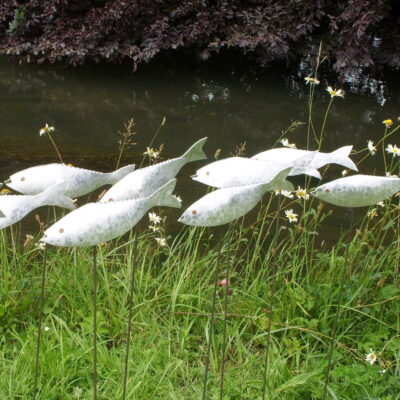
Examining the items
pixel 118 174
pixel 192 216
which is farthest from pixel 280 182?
pixel 118 174

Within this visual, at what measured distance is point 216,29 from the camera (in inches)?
273

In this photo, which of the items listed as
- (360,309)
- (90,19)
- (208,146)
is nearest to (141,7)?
(90,19)

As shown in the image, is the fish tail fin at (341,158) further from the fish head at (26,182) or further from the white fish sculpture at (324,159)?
the fish head at (26,182)

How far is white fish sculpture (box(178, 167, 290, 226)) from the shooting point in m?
0.99

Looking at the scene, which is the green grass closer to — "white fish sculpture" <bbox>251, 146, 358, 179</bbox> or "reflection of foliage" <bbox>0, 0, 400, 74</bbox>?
"white fish sculpture" <bbox>251, 146, 358, 179</bbox>

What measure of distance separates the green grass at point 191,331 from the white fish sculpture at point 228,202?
3.21 feet

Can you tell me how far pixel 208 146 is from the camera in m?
5.55

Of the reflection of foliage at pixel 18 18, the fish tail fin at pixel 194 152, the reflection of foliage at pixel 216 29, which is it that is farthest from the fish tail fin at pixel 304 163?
the reflection of foliage at pixel 18 18

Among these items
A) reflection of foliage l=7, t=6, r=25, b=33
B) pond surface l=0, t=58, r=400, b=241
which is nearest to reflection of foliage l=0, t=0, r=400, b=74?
reflection of foliage l=7, t=6, r=25, b=33

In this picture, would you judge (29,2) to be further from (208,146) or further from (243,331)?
(243,331)

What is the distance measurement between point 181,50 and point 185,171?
405 cm

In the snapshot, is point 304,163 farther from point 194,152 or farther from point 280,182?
point 194,152

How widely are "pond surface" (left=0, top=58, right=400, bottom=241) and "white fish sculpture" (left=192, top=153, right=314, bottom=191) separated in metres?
2.96

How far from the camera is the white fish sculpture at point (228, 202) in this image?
3.25 feet
